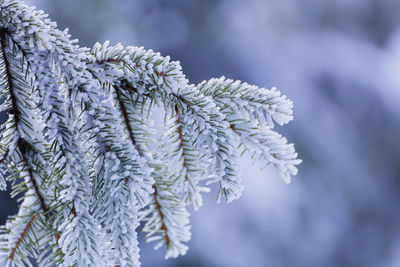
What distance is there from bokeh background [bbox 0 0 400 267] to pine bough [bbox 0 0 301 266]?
138 inches

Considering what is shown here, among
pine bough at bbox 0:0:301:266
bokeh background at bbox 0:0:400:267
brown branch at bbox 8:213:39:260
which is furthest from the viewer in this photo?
bokeh background at bbox 0:0:400:267

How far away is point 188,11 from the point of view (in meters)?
4.91

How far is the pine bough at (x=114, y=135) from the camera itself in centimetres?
35

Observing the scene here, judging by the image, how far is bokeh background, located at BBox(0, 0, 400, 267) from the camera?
399cm

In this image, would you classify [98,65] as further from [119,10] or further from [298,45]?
[298,45]

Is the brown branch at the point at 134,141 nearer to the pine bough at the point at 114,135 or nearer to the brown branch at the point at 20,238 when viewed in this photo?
the pine bough at the point at 114,135

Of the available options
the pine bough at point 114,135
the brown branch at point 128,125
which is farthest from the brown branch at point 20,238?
the brown branch at point 128,125

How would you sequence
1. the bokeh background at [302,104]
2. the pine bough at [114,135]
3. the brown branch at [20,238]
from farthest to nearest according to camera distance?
the bokeh background at [302,104]
the brown branch at [20,238]
the pine bough at [114,135]

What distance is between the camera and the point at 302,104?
4.75 metres

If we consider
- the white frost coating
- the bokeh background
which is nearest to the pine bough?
the white frost coating

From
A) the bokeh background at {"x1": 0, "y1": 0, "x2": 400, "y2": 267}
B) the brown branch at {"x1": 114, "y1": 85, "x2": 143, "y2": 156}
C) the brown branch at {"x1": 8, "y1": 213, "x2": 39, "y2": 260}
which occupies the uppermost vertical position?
the bokeh background at {"x1": 0, "y1": 0, "x2": 400, "y2": 267}

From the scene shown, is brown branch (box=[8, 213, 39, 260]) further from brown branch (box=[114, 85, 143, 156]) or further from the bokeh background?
the bokeh background

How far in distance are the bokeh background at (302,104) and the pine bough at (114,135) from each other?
350 centimetres

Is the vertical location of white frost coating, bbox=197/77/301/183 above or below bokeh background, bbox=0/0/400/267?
below
